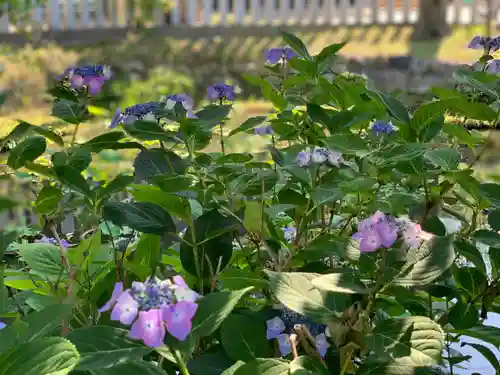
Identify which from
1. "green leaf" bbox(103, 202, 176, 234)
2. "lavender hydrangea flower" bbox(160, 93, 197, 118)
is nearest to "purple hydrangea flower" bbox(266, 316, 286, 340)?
"green leaf" bbox(103, 202, 176, 234)

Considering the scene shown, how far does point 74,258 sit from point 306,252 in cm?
22

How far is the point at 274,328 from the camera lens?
1.95 ft

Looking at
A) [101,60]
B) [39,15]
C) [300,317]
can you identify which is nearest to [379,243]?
[300,317]

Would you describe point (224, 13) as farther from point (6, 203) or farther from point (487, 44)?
point (6, 203)

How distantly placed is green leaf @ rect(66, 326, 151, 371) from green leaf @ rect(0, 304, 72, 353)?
0.06 feet

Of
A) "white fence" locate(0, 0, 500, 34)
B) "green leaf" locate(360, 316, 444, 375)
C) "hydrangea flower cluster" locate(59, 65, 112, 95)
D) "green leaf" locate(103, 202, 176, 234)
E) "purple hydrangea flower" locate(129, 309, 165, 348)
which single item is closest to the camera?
"purple hydrangea flower" locate(129, 309, 165, 348)

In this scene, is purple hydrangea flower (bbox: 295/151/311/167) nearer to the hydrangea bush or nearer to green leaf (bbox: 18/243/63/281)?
the hydrangea bush

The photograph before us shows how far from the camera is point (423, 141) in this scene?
71cm

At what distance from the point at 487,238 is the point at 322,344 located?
203 mm

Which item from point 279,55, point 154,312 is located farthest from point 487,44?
point 154,312

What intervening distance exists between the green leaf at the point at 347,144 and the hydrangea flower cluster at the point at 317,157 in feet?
0.05

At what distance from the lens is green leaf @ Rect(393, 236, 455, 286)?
554mm

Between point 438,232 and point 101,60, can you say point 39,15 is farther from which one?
point 438,232

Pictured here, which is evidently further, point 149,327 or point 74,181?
point 74,181
